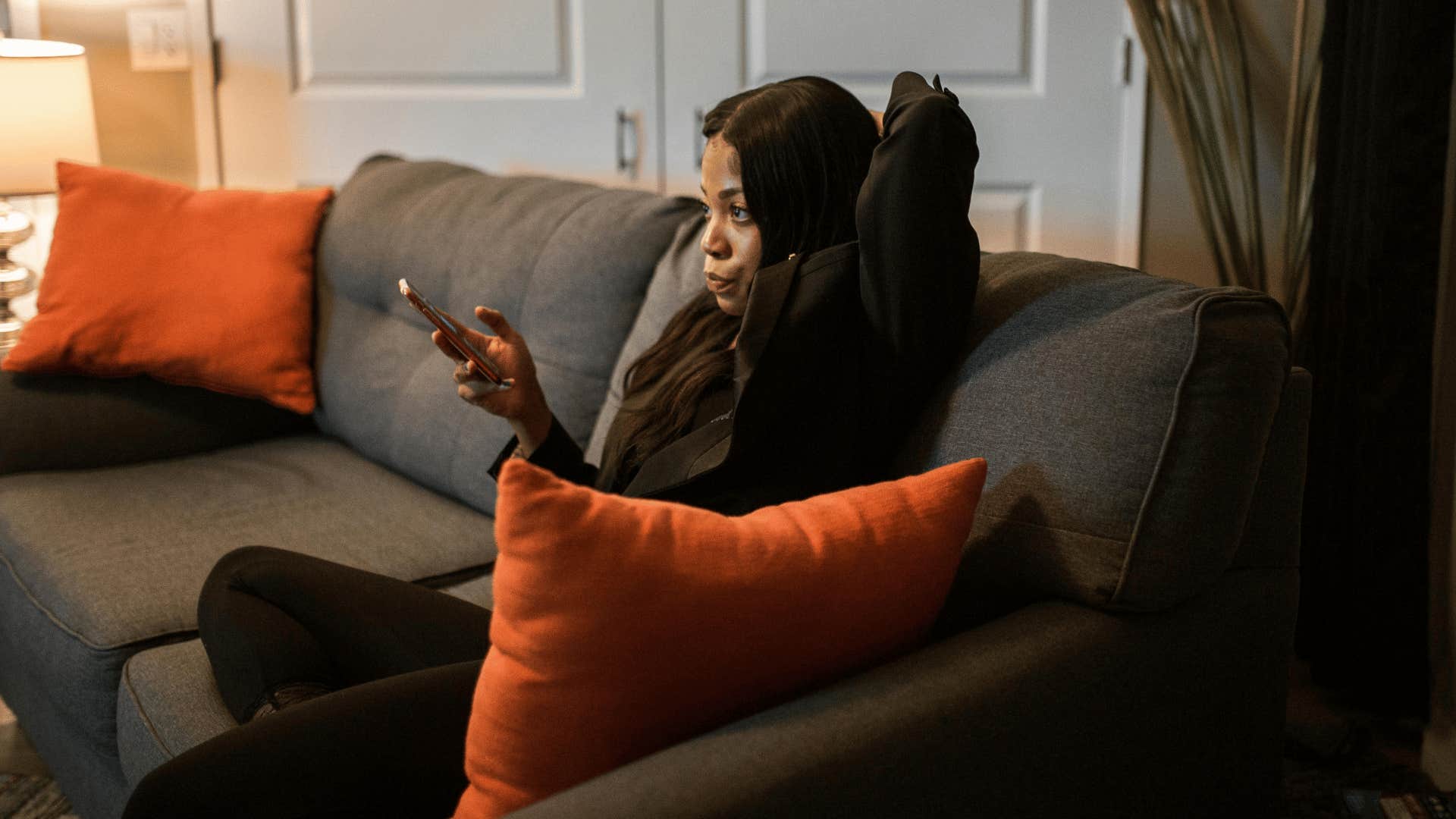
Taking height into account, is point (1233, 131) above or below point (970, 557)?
above

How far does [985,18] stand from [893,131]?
1.68 m

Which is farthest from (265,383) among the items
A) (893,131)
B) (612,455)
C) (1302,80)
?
(1302,80)

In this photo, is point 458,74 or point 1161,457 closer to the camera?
point 1161,457

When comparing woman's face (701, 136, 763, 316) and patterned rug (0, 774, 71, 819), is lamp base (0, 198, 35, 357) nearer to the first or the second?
patterned rug (0, 774, 71, 819)

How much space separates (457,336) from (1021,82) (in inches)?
64.2

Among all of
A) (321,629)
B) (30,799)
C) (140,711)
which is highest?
(321,629)

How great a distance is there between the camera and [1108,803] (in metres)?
1.00

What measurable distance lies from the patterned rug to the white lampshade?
4.12 ft

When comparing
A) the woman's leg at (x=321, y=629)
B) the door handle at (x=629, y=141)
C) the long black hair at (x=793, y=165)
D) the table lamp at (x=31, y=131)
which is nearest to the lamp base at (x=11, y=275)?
the table lamp at (x=31, y=131)

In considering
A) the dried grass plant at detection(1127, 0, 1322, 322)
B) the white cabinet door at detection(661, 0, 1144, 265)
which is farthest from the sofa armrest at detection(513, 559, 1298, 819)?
the white cabinet door at detection(661, 0, 1144, 265)

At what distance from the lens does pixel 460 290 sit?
2.05 m

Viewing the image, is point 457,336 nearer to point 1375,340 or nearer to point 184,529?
point 184,529

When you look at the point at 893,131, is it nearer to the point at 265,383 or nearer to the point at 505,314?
the point at 505,314

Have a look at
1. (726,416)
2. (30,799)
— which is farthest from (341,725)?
(30,799)
